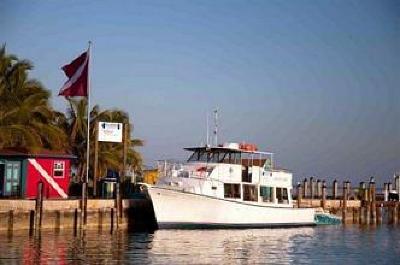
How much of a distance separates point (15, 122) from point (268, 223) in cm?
1694

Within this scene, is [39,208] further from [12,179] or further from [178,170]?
[178,170]

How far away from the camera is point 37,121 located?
1820 inches

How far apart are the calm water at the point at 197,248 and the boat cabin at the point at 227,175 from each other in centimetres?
270

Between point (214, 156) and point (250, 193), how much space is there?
11.1 ft

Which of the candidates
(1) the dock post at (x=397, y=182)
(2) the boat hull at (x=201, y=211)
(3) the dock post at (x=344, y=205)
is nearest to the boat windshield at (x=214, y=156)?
(2) the boat hull at (x=201, y=211)

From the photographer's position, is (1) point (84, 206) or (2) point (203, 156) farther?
(2) point (203, 156)

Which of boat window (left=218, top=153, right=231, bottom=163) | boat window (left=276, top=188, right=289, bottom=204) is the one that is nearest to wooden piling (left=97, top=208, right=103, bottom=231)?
boat window (left=218, top=153, right=231, bottom=163)

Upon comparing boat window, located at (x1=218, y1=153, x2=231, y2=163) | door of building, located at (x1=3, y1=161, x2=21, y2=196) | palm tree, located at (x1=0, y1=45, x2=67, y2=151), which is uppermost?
palm tree, located at (x1=0, y1=45, x2=67, y2=151)

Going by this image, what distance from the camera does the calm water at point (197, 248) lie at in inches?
1117

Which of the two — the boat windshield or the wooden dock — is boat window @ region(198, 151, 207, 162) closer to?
the boat windshield

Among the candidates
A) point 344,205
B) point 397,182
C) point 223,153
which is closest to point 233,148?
point 223,153

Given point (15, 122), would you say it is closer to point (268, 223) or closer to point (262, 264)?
point (268, 223)

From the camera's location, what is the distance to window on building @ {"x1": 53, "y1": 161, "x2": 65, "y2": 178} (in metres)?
40.5

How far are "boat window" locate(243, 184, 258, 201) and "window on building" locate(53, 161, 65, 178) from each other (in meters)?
11.4
